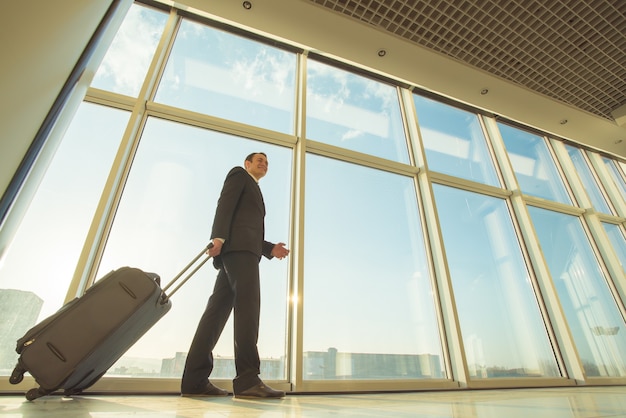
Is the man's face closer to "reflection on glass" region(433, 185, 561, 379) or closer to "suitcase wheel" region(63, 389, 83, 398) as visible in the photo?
"suitcase wheel" region(63, 389, 83, 398)

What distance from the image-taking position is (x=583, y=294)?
3314 millimetres

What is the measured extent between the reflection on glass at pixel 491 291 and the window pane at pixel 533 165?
0.85 meters

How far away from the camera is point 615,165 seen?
4871mm

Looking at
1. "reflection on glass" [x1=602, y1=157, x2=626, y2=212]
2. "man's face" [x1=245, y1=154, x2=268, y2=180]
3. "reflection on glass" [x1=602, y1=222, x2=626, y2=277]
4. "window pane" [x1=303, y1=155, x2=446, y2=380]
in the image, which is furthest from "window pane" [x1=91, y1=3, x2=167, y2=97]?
"reflection on glass" [x1=602, y1=157, x2=626, y2=212]

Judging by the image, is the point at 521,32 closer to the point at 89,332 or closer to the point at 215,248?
the point at 215,248

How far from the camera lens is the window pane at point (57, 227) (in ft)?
5.44

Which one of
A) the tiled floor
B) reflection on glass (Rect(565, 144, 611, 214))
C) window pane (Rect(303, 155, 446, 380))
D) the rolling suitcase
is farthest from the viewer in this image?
reflection on glass (Rect(565, 144, 611, 214))

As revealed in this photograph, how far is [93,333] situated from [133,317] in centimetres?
13

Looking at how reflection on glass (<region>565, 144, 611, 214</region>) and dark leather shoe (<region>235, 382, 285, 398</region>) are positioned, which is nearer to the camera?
dark leather shoe (<region>235, 382, 285, 398</region>)

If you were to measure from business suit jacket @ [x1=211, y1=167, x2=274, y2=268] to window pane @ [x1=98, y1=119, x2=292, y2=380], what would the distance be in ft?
1.94

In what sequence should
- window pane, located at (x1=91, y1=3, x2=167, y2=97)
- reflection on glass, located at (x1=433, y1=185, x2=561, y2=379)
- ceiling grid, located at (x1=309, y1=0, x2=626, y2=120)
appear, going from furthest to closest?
reflection on glass, located at (x1=433, y1=185, x2=561, y2=379) < window pane, located at (x1=91, y1=3, x2=167, y2=97) < ceiling grid, located at (x1=309, y1=0, x2=626, y2=120)

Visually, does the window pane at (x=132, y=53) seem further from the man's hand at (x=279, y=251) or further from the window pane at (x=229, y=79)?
the man's hand at (x=279, y=251)

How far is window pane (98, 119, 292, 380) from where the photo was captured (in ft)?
6.05

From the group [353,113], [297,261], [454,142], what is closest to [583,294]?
[454,142]
